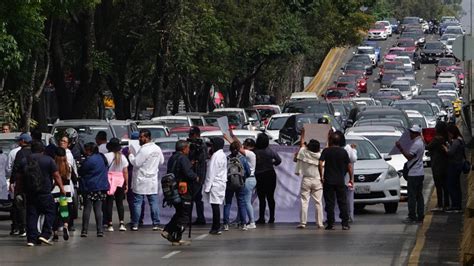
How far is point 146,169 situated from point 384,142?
36.7 ft

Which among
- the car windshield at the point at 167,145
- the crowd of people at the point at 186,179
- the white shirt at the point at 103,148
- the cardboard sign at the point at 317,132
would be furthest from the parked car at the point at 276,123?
the crowd of people at the point at 186,179

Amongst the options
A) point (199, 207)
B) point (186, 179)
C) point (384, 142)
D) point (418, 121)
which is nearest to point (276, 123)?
point (418, 121)

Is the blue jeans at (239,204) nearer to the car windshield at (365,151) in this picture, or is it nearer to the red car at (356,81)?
the car windshield at (365,151)

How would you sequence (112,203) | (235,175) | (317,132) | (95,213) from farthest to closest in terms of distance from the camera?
(317,132), (112,203), (235,175), (95,213)

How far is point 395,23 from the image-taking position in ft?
436

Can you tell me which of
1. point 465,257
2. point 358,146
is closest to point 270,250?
point 465,257

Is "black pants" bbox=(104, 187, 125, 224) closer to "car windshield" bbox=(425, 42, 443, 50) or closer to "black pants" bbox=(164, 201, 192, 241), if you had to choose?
"black pants" bbox=(164, 201, 192, 241)

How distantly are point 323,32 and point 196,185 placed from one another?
179 ft

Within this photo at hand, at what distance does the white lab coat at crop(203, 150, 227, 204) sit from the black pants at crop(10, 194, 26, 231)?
2.89 metres

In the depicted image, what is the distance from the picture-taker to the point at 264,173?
23.5m

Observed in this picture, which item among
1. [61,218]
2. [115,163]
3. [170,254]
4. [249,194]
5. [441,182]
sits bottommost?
[170,254]

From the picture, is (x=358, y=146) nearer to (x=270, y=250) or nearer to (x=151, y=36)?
(x=270, y=250)

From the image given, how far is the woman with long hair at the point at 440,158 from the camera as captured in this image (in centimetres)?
2386

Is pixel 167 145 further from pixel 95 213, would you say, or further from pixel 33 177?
pixel 33 177
